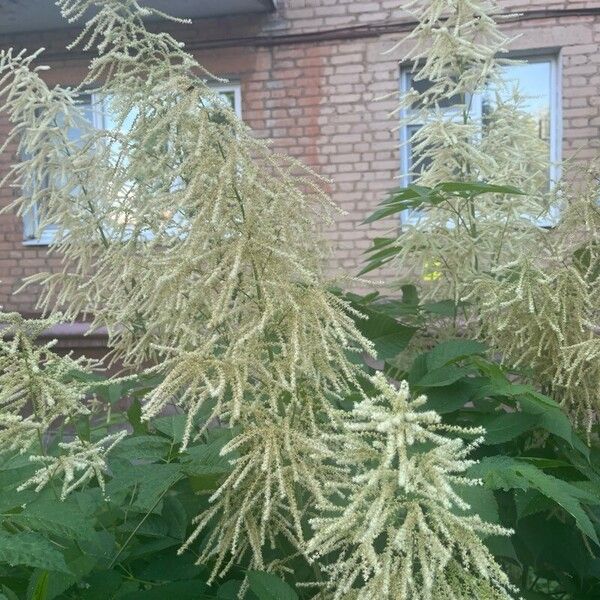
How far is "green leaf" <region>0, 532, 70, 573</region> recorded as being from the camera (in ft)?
3.67

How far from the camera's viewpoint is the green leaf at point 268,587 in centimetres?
121

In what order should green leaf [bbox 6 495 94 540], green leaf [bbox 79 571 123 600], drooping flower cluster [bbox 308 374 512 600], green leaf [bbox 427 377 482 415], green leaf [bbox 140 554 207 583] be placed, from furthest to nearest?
green leaf [bbox 427 377 482 415], green leaf [bbox 140 554 207 583], green leaf [bbox 79 571 123 600], green leaf [bbox 6 495 94 540], drooping flower cluster [bbox 308 374 512 600]

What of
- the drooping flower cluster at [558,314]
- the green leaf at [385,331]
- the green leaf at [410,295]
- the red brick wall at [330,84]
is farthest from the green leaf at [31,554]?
the red brick wall at [330,84]

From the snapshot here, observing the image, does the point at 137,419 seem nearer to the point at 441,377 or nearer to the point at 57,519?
the point at 57,519

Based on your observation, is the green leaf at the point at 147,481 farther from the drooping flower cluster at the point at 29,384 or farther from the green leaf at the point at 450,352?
the green leaf at the point at 450,352

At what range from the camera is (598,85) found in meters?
6.10

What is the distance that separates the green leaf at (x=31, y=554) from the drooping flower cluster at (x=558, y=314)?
108 cm

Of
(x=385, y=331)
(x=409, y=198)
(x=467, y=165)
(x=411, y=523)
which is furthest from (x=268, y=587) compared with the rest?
(x=467, y=165)

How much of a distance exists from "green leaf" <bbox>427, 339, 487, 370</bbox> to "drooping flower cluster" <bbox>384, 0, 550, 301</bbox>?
354 millimetres

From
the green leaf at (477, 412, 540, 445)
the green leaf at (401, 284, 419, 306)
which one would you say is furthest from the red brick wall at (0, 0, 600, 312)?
the green leaf at (477, 412, 540, 445)

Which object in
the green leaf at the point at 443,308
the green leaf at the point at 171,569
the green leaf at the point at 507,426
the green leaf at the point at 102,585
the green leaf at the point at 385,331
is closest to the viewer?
the green leaf at the point at 102,585

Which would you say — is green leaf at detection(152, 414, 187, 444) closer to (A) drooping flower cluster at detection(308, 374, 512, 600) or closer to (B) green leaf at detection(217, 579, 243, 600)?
(B) green leaf at detection(217, 579, 243, 600)

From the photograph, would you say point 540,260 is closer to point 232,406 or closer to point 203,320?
point 203,320

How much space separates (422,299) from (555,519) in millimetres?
786
